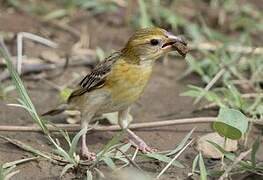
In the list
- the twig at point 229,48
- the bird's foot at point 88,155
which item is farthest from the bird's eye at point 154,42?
the twig at point 229,48

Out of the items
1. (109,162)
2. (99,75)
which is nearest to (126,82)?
(99,75)

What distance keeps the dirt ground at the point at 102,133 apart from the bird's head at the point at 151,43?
0.66 metres

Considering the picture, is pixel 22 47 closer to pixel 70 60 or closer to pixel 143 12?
pixel 70 60

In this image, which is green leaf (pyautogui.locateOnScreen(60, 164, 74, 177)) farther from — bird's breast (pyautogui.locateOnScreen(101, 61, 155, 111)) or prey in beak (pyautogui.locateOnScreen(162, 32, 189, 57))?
prey in beak (pyautogui.locateOnScreen(162, 32, 189, 57))

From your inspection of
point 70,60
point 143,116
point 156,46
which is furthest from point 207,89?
point 70,60

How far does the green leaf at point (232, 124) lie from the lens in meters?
3.87

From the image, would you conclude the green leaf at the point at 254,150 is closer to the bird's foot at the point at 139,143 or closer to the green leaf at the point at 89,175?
the bird's foot at the point at 139,143

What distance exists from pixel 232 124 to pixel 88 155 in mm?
917

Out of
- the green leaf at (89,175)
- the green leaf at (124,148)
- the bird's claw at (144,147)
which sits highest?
the bird's claw at (144,147)

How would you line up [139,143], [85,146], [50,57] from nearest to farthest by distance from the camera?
1. [85,146]
2. [139,143]
3. [50,57]

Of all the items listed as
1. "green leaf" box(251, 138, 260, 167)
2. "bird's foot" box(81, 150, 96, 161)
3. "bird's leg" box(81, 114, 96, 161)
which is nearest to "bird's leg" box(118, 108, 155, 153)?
"bird's leg" box(81, 114, 96, 161)

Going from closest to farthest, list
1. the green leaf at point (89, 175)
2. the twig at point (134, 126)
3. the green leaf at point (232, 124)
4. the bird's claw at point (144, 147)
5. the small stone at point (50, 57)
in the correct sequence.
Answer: the green leaf at point (89, 175)
the green leaf at point (232, 124)
the bird's claw at point (144, 147)
the twig at point (134, 126)
the small stone at point (50, 57)

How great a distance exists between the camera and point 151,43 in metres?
4.32

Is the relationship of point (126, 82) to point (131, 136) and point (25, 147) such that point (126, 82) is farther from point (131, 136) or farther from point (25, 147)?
point (25, 147)
